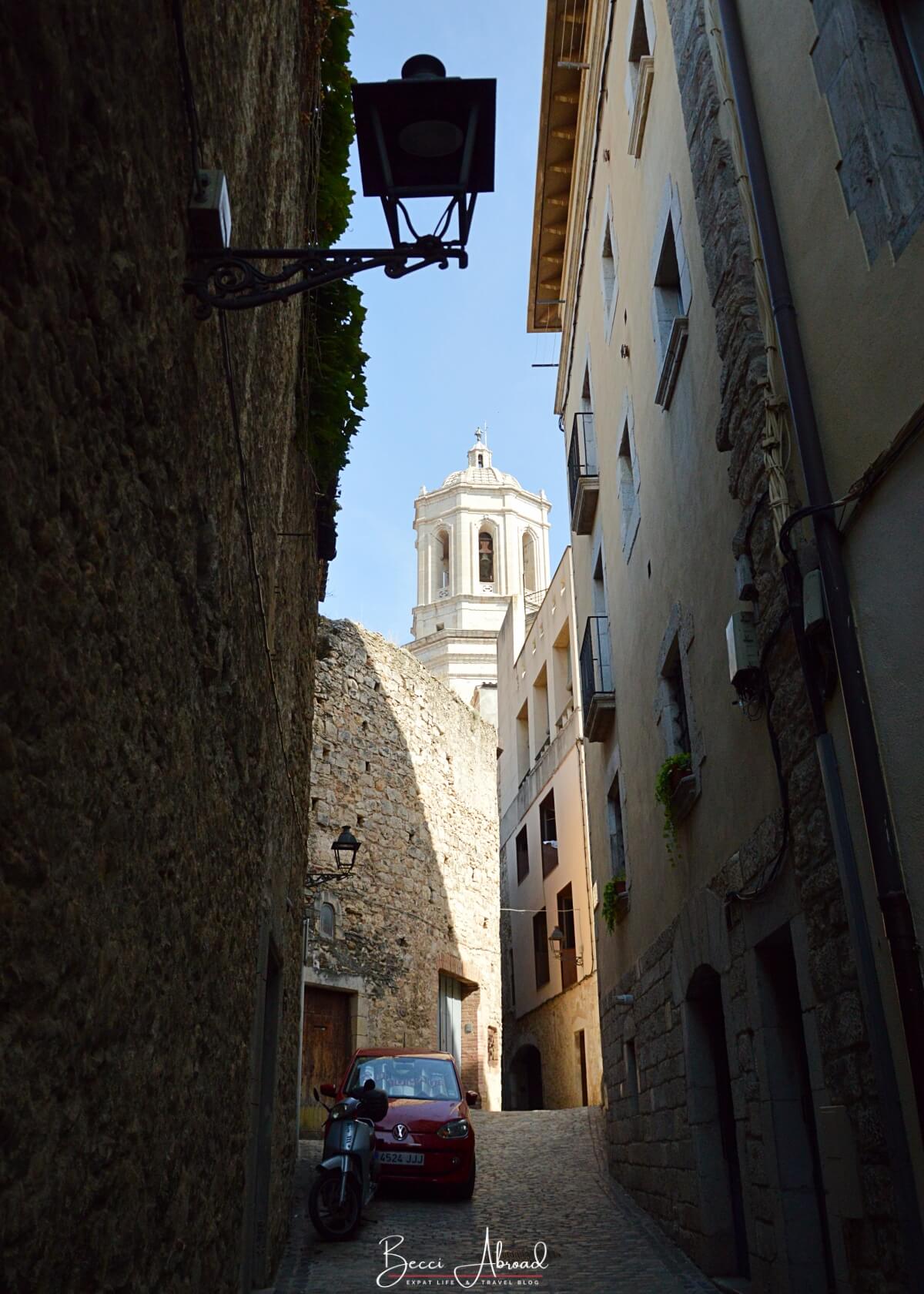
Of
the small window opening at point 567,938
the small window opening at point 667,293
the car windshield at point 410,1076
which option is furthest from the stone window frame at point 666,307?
the small window opening at point 567,938

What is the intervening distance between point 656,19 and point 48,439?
8108mm

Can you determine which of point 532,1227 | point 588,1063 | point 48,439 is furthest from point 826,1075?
point 588,1063

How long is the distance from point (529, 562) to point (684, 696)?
3529 centimetres

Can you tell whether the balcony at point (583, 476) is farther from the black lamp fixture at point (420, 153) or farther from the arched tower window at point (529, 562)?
the arched tower window at point (529, 562)

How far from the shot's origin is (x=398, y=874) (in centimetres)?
1666

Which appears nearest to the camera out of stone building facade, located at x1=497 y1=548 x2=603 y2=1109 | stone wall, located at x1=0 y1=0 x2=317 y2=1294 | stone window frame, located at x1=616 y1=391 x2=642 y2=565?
stone wall, located at x1=0 y1=0 x2=317 y2=1294

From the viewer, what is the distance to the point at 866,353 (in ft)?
14.1

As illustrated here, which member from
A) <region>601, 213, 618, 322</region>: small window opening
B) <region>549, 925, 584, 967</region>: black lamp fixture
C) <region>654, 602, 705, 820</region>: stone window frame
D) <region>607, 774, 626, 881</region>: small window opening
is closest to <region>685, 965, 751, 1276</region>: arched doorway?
<region>654, 602, 705, 820</region>: stone window frame

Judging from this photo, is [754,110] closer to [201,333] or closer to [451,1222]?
[201,333]

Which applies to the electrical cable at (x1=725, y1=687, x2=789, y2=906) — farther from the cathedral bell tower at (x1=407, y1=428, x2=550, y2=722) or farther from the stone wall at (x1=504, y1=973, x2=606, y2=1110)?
the cathedral bell tower at (x1=407, y1=428, x2=550, y2=722)

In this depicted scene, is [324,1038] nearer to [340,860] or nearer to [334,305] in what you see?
[340,860]

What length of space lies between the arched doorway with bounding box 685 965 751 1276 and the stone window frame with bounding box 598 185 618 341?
6.62 meters

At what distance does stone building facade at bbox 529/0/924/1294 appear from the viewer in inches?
160

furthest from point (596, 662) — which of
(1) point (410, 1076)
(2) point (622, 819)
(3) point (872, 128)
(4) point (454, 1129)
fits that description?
(3) point (872, 128)
